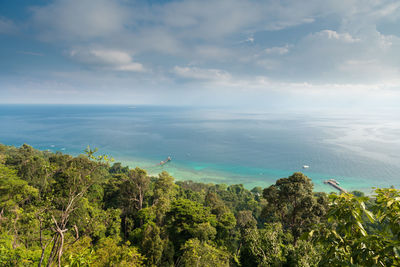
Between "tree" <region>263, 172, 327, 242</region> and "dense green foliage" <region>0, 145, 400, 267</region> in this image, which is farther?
"tree" <region>263, 172, 327, 242</region>


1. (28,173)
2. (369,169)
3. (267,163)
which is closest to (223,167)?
(267,163)

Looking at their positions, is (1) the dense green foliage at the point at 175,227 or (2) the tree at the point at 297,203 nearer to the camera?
(1) the dense green foliage at the point at 175,227

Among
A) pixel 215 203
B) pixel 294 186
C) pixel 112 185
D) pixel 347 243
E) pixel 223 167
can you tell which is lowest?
pixel 223 167

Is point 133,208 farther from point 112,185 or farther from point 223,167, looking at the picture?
point 223,167

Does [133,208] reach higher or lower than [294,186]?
lower

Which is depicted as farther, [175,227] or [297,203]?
[175,227]

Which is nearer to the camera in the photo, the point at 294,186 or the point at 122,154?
the point at 294,186

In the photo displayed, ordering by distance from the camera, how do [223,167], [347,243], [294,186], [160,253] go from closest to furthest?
[347,243] < [294,186] < [160,253] < [223,167]

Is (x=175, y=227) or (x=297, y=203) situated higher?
(x=297, y=203)
